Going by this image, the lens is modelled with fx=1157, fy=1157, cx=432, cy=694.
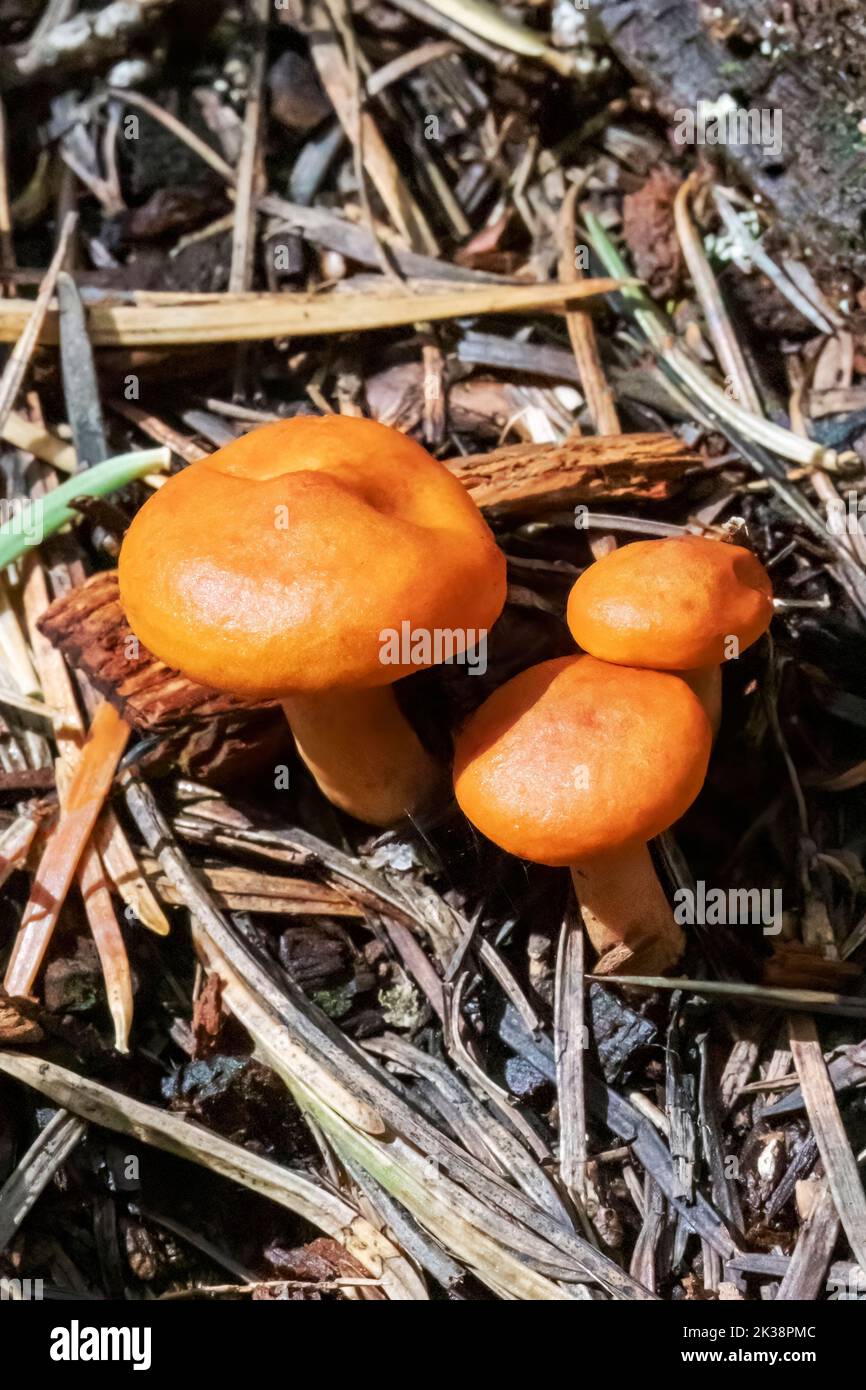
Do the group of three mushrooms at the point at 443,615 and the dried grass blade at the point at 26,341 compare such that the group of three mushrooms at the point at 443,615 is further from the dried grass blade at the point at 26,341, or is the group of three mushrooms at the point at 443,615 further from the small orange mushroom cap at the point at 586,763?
the dried grass blade at the point at 26,341

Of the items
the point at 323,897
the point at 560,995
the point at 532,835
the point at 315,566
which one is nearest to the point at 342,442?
the point at 315,566

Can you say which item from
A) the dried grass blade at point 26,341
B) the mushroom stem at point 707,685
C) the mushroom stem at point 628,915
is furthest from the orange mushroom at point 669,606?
the dried grass blade at point 26,341

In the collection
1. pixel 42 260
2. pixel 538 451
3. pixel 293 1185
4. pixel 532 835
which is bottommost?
pixel 293 1185

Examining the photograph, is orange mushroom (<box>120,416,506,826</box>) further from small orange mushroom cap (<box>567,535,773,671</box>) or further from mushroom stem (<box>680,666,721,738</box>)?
mushroom stem (<box>680,666,721,738</box>)

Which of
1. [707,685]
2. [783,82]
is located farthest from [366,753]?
[783,82]

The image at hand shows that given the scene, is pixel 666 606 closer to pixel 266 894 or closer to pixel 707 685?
pixel 707 685

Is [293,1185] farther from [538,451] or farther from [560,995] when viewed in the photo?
[538,451]

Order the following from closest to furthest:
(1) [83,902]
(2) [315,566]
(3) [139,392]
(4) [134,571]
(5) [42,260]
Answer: (2) [315,566] < (4) [134,571] < (1) [83,902] < (3) [139,392] < (5) [42,260]
